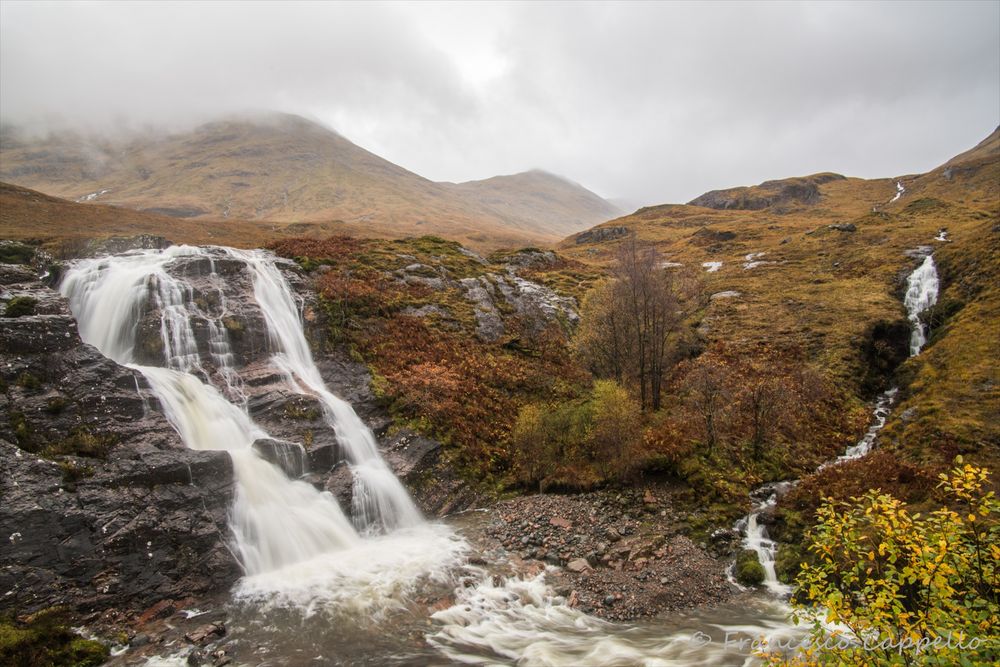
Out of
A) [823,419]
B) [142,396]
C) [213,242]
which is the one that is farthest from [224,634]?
[213,242]

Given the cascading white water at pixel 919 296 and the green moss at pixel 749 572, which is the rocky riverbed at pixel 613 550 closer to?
the green moss at pixel 749 572

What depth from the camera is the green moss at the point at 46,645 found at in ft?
39.6

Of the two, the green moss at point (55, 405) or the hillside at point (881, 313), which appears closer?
the green moss at point (55, 405)

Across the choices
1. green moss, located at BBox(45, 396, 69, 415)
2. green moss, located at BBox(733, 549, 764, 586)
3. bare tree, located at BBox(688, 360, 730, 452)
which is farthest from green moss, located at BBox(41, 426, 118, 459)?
bare tree, located at BBox(688, 360, 730, 452)

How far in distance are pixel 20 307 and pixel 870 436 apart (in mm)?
38976

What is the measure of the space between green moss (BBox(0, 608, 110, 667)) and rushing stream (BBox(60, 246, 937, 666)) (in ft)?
2.84

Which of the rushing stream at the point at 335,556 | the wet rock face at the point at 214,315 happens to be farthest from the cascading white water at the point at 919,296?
the wet rock face at the point at 214,315

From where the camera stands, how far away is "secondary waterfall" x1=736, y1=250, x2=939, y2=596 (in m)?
17.3

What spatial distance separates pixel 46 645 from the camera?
1259cm

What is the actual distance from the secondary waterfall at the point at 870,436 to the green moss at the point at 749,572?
0.77 feet

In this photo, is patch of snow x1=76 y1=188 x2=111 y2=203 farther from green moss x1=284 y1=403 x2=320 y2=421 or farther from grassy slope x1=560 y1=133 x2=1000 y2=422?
green moss x1=284 y1=403 x2=320 y2=421

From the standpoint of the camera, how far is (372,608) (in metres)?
15.3

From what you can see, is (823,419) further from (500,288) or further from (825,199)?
(825,199)

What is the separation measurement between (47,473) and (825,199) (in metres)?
138
